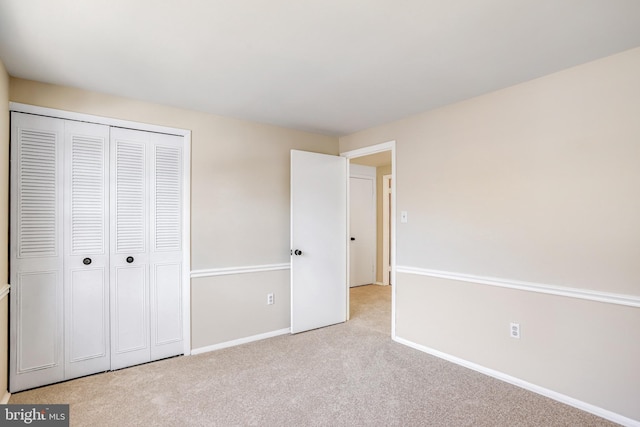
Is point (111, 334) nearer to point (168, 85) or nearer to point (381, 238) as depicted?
point (168, 85)

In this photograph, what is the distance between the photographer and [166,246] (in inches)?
120

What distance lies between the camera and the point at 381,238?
252 inches

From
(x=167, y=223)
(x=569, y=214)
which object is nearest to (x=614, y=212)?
(x=569, y=214)

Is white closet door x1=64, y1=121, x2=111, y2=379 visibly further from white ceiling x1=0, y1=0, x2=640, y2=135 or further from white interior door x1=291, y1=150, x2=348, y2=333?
white interior door x1=291, y1=150, x2=348, y2=333

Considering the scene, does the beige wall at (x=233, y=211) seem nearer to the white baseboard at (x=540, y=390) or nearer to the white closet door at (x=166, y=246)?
the white closet door at (x=166, y=246)

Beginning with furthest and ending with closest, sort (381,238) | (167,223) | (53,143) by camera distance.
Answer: (381,238)
(167,223)
(53,143)

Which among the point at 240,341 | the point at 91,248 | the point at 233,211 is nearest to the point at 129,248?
the point at 91,248

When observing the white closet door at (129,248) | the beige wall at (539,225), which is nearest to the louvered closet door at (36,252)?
the white closet door at (129,248)

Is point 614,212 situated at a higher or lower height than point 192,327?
higher

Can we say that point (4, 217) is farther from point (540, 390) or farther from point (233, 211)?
point (540, 390)

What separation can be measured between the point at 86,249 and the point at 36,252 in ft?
1.02

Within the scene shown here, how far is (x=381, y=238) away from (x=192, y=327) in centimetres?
414

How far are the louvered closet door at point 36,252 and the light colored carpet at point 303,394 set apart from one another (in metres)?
0.22

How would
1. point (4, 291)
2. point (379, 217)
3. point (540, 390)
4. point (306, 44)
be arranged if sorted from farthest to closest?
point (379, 217), point (540, 390), point (4, 291), point (306, 44)
